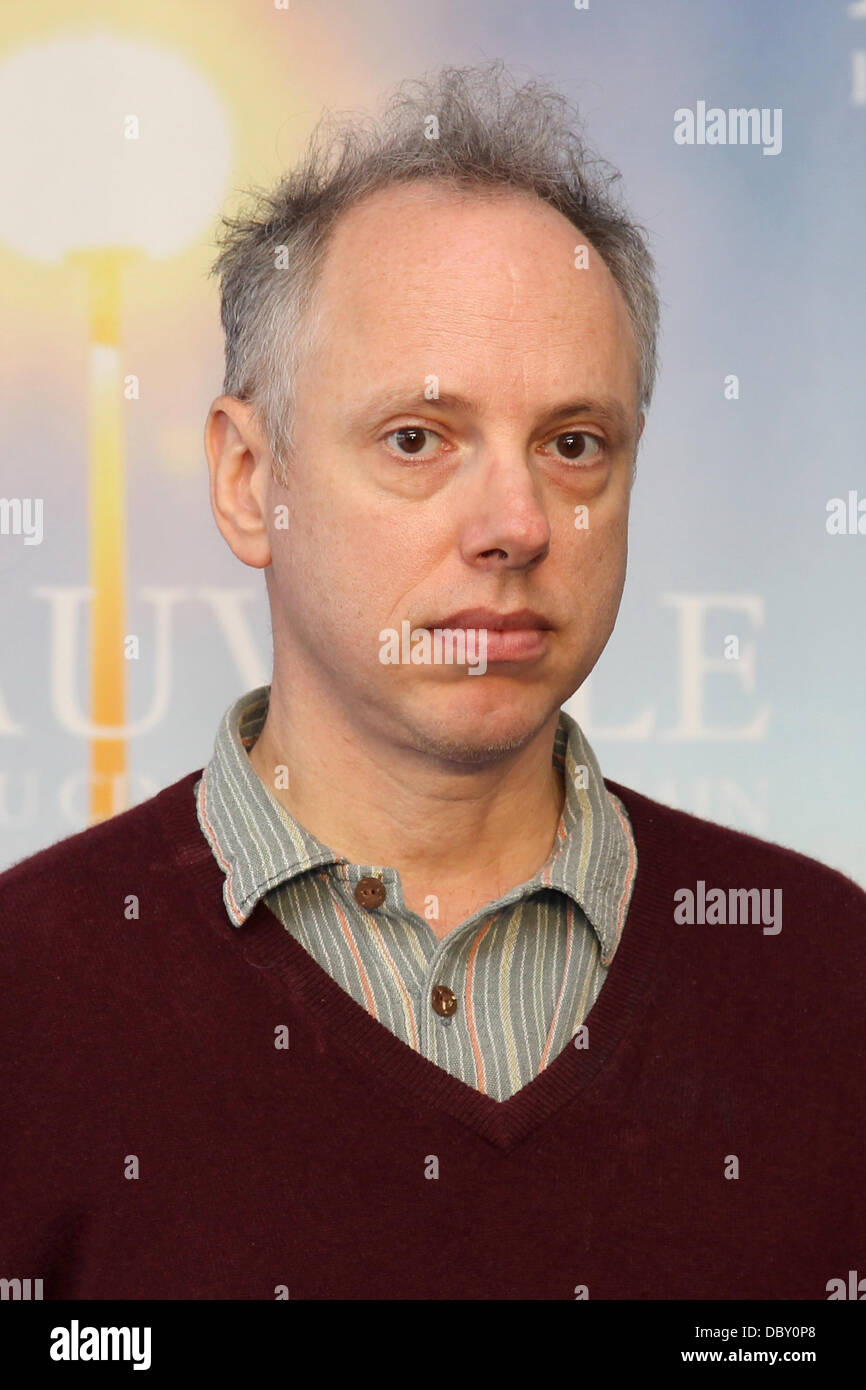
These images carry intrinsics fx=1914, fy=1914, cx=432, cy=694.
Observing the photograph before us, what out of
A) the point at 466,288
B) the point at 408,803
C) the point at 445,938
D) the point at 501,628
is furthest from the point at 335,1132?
the point at 466,288

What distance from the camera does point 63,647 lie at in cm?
286

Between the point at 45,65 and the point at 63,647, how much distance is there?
0.88 meters

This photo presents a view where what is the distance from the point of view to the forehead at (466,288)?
6.46ft

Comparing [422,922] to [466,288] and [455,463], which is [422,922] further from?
[466,288]

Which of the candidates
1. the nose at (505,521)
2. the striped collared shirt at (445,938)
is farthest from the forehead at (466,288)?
the striped collared shirt at (445,938)

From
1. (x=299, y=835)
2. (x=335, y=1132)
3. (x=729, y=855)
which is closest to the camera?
(x=335, y=1132)

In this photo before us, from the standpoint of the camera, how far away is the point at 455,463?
1979 mm

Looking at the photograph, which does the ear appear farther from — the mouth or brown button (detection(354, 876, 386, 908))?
brown button (detection(354, 876, 386, 908))

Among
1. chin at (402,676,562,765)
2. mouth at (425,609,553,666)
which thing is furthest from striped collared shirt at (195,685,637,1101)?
mouth at (425,609,553,666)

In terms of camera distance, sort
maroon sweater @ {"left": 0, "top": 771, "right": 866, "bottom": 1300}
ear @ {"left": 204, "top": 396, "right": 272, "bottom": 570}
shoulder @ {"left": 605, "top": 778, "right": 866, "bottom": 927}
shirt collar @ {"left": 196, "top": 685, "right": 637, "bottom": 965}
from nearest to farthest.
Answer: maroon sweater @ {"left": 0, "top": 771, "right": 866, "bottom": 1300} < shirt collar @ {"left": 196, "top": 685, "right": 637, "bottom": 965} < ear @ {"left": 204, "top": 396, "right": 272, "bottom": 570} < shoulder @ {"left": 605, "top": 778, "right": 866, "bottom": 927}

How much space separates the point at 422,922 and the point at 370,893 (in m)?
0.06

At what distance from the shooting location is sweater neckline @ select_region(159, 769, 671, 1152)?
1.93 metres

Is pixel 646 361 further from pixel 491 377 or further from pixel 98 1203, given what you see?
pixel 98 1203
